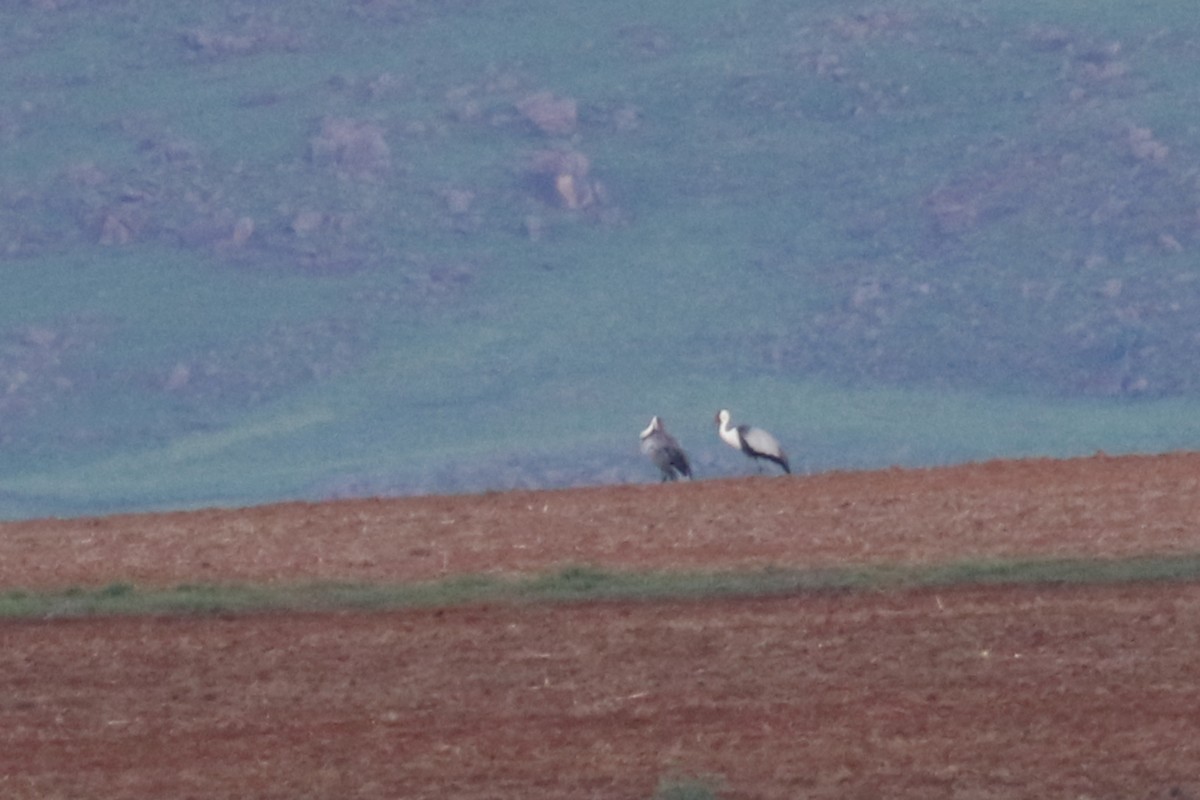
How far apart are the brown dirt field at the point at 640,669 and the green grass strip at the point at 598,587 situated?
224 millimetres

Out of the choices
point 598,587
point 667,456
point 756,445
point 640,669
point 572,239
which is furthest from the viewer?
point 572,239

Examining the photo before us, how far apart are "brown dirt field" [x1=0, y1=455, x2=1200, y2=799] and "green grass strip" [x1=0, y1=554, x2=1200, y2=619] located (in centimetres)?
22

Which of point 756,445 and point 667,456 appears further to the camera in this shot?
point 756,445

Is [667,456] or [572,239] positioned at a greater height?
[572,239]

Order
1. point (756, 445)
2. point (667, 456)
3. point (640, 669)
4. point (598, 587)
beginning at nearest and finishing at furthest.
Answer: point (640, 669) < point (598, 587) < point (667, 456) < point (756, 445)

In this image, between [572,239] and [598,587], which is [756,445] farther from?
[572,239]

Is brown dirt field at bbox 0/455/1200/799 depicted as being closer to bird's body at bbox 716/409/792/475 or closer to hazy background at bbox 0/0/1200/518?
bird's body at bbox 716/409/792/475

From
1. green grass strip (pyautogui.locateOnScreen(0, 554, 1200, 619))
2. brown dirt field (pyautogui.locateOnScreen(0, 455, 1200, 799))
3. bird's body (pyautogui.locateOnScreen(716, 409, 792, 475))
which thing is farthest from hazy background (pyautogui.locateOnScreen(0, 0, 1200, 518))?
green grass strip (pyautogui.locateOnScreen(0, 554, 1200, 619))

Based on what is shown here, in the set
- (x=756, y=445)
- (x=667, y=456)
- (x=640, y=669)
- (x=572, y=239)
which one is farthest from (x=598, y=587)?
(x=572, y=239)

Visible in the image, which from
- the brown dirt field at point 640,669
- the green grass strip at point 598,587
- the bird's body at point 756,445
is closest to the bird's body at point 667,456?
the bird's body at point 756,445

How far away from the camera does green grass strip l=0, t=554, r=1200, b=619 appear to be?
50.8ft

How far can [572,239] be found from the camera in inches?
2291

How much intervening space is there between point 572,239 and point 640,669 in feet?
147

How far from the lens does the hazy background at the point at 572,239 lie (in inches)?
Result: 2041
